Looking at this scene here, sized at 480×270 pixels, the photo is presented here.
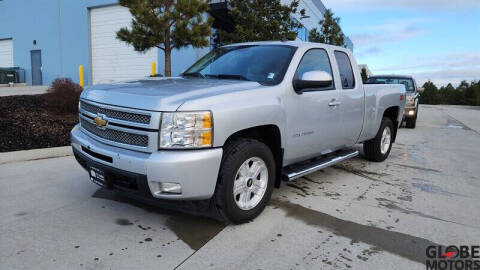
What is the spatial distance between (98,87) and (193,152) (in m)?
1.46

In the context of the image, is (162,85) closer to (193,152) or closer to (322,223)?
(193,152)

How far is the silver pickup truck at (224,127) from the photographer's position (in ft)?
9.70

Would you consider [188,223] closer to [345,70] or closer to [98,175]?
[98,175]

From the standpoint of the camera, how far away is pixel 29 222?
11.5 ft

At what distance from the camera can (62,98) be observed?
30.1 feet

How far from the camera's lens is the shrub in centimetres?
916

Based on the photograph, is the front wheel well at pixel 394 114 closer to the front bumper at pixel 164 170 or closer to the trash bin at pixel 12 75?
the front bumper at pixel 164 170

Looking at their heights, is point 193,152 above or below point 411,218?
above

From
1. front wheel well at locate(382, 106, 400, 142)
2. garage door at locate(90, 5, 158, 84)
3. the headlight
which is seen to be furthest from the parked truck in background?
garage door at locate(90, 5, 158, 84)

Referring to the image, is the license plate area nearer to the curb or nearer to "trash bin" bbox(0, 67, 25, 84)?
the curb

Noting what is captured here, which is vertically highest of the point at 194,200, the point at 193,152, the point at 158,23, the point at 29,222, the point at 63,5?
the point at 63,5

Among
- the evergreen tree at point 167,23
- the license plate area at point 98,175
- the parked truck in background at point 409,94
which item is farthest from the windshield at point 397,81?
the license plate area at point 98,175

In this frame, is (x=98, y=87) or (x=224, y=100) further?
(x=98, y=87)

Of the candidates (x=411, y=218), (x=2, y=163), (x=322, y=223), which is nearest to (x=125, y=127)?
(x=322, y=223)
